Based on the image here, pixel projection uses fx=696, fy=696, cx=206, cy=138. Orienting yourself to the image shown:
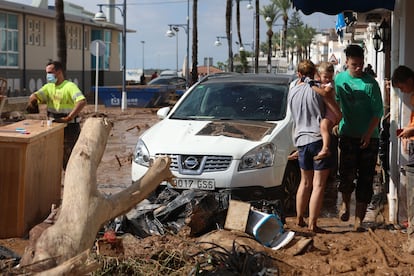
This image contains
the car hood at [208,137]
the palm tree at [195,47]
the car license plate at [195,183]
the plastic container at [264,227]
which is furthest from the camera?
the palm tree at [195,47]

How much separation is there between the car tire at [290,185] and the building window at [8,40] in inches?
1072

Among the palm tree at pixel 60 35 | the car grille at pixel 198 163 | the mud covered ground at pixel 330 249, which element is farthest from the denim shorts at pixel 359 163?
the palm tree at pixel 60 35

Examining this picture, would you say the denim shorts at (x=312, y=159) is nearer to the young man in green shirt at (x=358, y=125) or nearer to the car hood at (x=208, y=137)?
the young man in green shirt at (x=358, y=125)

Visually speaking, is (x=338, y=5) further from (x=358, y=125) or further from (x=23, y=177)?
(x=23, y=177)

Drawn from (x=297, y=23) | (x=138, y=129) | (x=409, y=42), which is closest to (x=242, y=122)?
(x=409, y=42)

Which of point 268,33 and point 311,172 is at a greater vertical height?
point 268,33

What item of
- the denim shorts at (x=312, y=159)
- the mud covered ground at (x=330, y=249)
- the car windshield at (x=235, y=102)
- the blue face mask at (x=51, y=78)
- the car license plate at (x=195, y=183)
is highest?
the blue face mask at (x=51, y=78)

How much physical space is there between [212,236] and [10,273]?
2.39 m

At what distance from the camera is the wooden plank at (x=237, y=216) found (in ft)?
21.3

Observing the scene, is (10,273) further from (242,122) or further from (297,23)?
(297,23)

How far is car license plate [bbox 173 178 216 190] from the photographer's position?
7.79 meters

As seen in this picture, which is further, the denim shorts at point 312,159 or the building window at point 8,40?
the building window at point 8,40

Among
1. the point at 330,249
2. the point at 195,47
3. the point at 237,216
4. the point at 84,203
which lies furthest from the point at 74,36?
the point at 84,203

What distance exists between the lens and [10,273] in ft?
14.1
